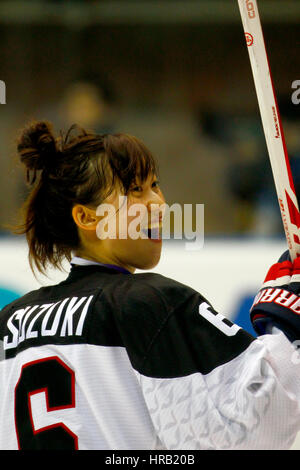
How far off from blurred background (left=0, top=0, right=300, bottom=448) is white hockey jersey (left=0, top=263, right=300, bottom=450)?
88.3 inches

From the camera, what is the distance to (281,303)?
1221mm

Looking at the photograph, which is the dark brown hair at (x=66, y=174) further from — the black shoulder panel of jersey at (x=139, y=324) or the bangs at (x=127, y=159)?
the black shoulder panel of jersey at (x=139, y=324)

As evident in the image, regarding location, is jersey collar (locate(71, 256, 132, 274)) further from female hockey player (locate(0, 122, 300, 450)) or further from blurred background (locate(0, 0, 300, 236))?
blurred background (locate(0, 0, 300, 236))

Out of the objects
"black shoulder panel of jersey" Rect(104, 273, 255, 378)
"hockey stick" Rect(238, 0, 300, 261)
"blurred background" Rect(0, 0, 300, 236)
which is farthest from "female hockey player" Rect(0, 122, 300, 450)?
"blurred background" Rect(0, 0, 300, 236)

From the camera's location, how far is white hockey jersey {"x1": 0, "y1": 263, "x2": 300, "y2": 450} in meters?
1.13

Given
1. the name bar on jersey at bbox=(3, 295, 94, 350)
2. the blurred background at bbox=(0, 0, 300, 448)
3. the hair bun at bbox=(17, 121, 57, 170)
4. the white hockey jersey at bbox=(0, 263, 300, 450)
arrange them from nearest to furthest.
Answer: the white hockey jersey at bbox=(0, 263, 300, 450) → the name bar on jersey at bbox=(3, 295, 94, 350) → the hair bun at bbox=(17, 121, 57, 170) → the blurred background at bbox=(0, 0, 300, 448)

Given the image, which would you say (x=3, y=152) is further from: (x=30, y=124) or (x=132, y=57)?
(x=30, y=124)

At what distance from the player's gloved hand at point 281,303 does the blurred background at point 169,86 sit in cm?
210

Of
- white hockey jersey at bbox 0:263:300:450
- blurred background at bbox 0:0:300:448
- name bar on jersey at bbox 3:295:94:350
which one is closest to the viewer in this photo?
white hockey jersey at bbox 0:263:300:450

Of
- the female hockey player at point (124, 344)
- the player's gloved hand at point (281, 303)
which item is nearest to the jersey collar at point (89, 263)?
the female hockey player at point (124, 344)

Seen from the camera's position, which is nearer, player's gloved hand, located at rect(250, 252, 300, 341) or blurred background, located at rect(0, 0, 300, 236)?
player's gloved hand, located at rect(250, 252, 300, 341)

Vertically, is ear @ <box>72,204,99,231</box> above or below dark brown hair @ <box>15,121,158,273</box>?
below

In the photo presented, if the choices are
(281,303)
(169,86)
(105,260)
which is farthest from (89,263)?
(169,86)

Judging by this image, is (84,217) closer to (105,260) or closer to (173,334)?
(105,260)
